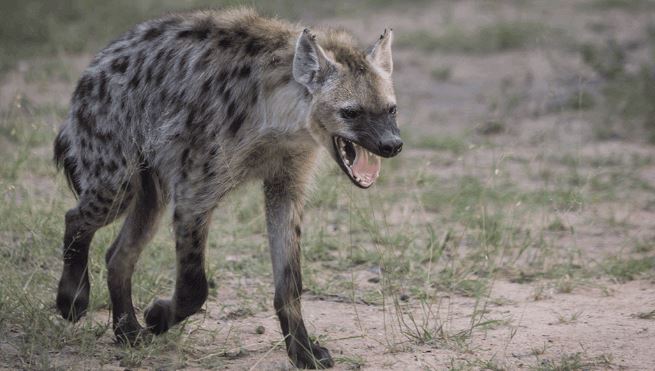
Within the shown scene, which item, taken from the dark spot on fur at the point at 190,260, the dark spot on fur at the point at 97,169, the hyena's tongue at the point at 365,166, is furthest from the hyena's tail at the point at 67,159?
the hyena's tongue at the point at 365,166

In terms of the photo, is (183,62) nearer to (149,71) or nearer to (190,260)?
(149,71)

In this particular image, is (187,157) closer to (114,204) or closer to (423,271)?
(114,204)

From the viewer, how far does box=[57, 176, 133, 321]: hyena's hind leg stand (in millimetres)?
3760

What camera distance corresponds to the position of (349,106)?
3375 mm

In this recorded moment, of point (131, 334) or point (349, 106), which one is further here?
point (131, 334)

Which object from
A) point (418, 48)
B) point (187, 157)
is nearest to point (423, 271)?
point (187, 157)

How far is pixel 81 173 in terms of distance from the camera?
384 cm

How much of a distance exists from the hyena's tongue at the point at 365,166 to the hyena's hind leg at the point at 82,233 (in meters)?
0.85

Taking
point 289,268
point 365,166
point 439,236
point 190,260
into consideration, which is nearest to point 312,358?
point 289,268

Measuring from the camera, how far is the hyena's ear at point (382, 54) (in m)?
3.54

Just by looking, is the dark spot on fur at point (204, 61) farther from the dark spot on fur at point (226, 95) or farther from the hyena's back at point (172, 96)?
the dark spot on fur at point (226, 95)

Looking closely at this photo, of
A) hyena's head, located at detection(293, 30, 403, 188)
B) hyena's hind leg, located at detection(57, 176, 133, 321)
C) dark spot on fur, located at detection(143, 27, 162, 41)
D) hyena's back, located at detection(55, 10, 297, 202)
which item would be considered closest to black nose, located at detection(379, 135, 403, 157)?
hyena's head, located at detection(293, 30, 403, 188)

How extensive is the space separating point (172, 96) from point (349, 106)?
72 centimetres

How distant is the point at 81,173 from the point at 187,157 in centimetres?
49
